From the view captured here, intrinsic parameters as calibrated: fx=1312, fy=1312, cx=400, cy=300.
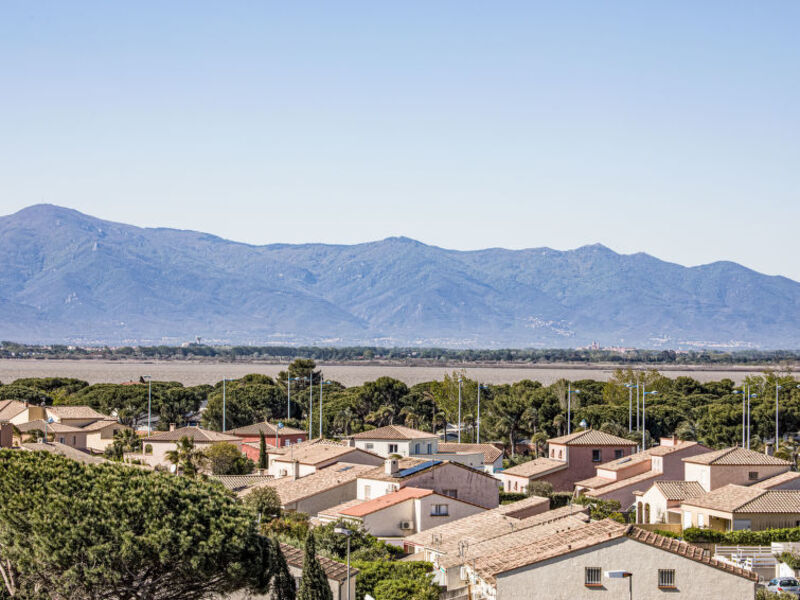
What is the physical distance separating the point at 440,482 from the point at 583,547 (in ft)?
68.9

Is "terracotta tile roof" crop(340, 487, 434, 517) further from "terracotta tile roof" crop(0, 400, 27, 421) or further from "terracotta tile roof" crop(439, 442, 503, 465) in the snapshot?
"terracotta tile roof" crop(0, 400, 27, 421)

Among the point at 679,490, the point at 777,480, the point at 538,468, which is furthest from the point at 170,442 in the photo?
the point at 777,480

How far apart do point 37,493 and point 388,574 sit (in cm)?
1295

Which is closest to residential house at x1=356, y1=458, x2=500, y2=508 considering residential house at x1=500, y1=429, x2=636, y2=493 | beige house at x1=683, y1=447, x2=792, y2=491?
beige house at x1=683, y1=447, x2=792, y2=491

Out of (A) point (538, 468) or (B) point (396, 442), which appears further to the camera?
(B) point (396, 442)

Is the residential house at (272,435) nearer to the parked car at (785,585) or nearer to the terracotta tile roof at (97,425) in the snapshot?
the terracotta tile roof at (97,425)

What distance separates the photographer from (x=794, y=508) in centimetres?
4600

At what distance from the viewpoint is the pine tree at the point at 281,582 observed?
93.9 feet

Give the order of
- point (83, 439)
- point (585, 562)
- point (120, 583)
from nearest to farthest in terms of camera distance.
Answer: point (120, 583) < point (585, 562) < point (83, 439)

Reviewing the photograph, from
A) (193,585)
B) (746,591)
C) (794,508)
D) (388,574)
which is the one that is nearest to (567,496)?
(794,508)

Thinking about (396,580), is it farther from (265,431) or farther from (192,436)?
(265,431)

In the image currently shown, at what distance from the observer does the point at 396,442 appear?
69.2 m

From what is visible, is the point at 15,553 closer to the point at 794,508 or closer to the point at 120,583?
the point at 120,583

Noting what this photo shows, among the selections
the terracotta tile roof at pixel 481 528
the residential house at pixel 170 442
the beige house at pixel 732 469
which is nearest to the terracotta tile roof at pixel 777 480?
the beige house at pixel 732 469
